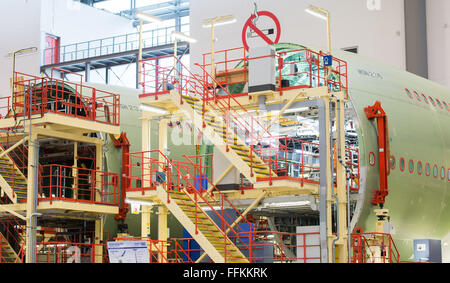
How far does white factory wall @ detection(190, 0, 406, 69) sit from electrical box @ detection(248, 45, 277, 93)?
16.8 m

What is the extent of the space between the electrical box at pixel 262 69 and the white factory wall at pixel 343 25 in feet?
55.2

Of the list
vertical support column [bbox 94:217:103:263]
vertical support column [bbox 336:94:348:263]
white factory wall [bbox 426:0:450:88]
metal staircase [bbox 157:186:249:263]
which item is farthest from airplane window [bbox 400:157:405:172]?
white factory wall [bbox 426:0:450:88]

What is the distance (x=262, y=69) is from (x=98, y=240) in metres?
11.1

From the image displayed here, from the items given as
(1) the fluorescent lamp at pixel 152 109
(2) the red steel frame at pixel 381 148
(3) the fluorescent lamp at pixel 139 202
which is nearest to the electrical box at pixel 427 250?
(2) the red steel frame at pixel 381 148

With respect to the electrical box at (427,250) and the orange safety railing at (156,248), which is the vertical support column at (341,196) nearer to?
the electrical box at (427,250)

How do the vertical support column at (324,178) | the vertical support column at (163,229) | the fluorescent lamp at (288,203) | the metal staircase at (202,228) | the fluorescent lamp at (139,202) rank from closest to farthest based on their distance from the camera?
the vertical support column at (324,178) → the metal staircase at (202,228) → the fluorescent lamp at (288,203) → the fluorescent lamp at (139,202) → the vertical support column at (163,229)

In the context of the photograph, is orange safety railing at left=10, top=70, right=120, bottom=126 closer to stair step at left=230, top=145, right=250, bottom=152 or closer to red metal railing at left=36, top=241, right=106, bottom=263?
red metal railing at left=36, top=241, right=106, bottom=263

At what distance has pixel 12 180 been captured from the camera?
3106 cm

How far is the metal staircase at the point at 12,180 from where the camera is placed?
3009cm

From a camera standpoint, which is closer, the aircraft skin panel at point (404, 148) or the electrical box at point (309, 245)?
the electrical box at point (309, 245)

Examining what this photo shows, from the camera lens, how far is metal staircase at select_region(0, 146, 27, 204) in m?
30.1

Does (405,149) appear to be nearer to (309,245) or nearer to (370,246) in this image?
(370,246)

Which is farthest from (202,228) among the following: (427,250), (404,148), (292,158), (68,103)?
(292,158)
